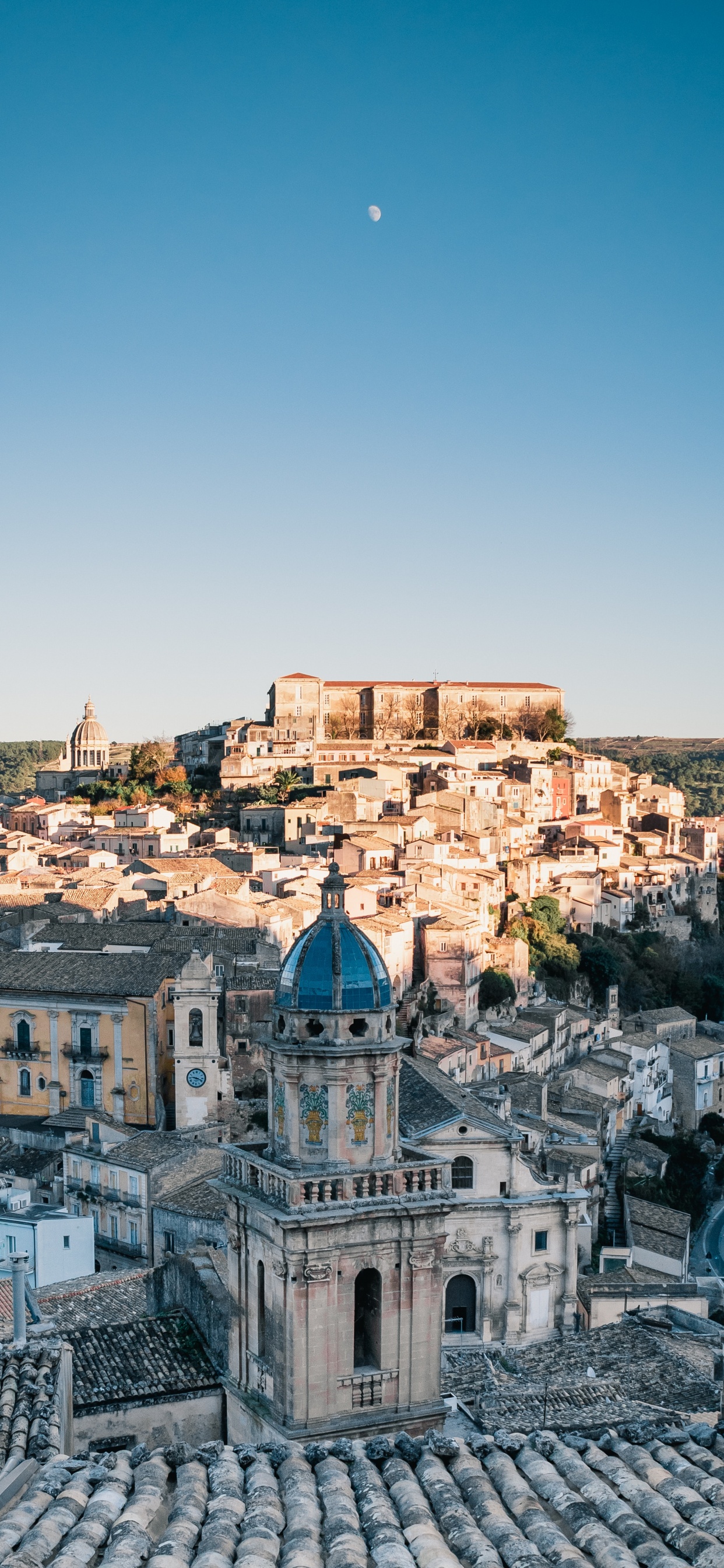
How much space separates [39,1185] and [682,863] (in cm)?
4765

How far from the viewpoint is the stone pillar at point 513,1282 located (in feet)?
78.2

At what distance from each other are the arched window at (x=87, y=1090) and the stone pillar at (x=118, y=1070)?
578 millimetres

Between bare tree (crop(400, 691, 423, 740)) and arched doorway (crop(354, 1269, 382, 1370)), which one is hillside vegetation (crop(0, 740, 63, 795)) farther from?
arched doorway (crop(354, 1269, 382, 1370))

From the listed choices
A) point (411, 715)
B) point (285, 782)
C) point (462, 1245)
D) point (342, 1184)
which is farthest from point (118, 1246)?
point (411, 715)

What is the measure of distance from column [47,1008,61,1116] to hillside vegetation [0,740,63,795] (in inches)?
3679

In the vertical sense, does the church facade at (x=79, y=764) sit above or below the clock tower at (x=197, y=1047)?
above

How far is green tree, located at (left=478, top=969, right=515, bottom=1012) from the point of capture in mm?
47438

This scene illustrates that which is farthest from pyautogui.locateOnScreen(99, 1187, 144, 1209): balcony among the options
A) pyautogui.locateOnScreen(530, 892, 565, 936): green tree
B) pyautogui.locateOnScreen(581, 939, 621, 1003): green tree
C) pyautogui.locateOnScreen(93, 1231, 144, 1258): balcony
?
pyautogui.locateOnScreen(581, 939, 621, 1003): green tree

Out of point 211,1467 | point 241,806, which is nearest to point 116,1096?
point 211,1467

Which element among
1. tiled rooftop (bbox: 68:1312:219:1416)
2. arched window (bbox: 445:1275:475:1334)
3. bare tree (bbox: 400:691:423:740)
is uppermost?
bare tree (bbox: 400:691:423:740)

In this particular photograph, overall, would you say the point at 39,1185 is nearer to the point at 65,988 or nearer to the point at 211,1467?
the point at 65,988

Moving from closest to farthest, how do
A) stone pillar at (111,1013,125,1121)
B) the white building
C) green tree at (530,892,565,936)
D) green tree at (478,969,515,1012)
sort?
the white building → stone pillar at (111,1013,125,1121) → green tree at (478,969,515,1012) → green tree at (530,892,565,936)

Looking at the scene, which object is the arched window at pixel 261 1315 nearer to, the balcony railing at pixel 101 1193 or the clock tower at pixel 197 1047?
the balcony railing at pixel 101 1193

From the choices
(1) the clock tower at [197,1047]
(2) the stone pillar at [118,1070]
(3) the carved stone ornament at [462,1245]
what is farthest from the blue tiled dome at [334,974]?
(2) the stone pillar at [118,1070]
